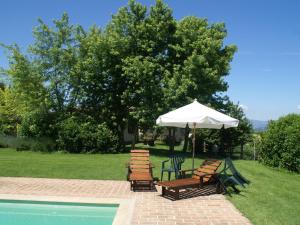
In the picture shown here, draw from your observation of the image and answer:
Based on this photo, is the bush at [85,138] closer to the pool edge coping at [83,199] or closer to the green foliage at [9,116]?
the green foliage at [9,116]

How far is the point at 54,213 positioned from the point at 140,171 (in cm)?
364

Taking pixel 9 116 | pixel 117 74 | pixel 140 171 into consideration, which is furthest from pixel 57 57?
pixel 140 171

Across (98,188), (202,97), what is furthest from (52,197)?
(202,97)

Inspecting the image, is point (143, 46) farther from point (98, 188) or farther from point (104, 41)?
point (98, 188)

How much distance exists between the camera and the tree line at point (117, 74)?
74.2 ft

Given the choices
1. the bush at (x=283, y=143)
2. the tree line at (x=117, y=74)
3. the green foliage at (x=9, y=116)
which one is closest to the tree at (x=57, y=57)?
the tree line at (x=117, y=74)

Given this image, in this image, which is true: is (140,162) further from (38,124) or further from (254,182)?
(38,124)

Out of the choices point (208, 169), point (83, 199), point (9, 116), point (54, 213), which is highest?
point (9, 116)

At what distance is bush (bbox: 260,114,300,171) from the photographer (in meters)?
15.4

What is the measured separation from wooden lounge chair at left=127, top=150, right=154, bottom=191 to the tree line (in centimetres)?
965

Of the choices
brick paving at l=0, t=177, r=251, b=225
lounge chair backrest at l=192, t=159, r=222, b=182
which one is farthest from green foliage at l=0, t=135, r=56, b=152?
lounge chair backrest at l=192, t=159, r=222, b=182

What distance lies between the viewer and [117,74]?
2525 cm

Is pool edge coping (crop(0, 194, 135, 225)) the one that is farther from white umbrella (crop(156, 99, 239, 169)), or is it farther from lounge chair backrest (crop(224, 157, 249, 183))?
white umbrella (crop(156, 99, 239, 169))

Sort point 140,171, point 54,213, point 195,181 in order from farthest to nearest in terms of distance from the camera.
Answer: point 140,171 → point 195,181 → point 54,213
